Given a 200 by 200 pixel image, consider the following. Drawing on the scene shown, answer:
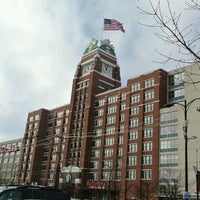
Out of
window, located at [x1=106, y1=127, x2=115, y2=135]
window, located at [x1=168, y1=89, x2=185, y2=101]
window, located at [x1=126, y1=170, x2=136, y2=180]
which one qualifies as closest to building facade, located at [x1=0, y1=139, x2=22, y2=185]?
window, located at [x1=106, y1=127, x2=115, y2=135]

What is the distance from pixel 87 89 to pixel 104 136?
53.9 ft

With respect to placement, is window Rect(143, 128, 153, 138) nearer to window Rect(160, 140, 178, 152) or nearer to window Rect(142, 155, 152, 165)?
window Rect(160, 140, 178, 152)

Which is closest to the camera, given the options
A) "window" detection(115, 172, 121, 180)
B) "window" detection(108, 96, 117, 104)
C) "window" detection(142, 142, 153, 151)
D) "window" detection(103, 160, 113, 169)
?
"window" detection(142, 142, 153, 151)

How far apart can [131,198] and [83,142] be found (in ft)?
73.7

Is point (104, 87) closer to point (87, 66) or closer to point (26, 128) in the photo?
point (87, 66)

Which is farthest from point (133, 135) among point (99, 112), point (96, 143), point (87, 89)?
point (87, 89)

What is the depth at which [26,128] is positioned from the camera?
122m

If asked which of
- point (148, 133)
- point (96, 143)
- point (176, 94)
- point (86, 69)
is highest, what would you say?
point (86, 69)

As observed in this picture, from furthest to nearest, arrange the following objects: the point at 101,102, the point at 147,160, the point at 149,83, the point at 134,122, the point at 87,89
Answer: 1. the point at 87,89
2. the point at 101,102
3. the point at 134,122
4. the point at 149,83
5. the point at 147,160

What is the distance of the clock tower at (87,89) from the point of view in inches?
3617

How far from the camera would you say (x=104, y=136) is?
88438 mm

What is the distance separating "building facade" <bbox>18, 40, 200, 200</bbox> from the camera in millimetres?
74188

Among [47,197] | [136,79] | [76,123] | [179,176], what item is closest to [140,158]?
[179,176]

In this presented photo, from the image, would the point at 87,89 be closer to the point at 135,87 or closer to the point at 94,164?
the point at 135,87
